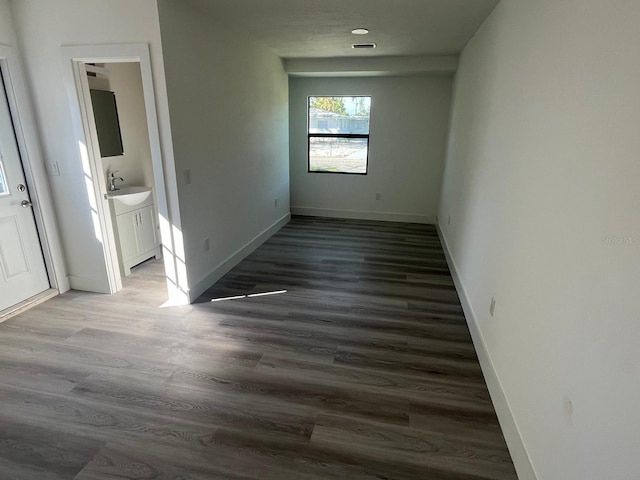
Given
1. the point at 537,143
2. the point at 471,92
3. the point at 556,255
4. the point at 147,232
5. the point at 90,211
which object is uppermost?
the point at 471,92

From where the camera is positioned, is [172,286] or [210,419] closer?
[210,419]

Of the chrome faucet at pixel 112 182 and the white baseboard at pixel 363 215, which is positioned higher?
the chrome faucet at pixel 112 182

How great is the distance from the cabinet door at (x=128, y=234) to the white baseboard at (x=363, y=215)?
3.18 metres

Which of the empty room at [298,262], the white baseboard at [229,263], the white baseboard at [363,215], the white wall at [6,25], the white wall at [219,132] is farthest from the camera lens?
the white baseboard at [363,215]

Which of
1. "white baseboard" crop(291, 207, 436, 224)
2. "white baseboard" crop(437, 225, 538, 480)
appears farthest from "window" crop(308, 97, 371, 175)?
"white baseboard" crop(437, 225, 538, 480)

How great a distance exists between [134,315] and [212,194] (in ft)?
4.39

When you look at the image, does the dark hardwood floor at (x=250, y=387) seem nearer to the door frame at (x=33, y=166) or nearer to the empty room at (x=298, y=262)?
the empty room at (x=298, y=262)

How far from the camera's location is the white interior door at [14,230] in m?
2.89

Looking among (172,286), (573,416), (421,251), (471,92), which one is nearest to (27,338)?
(172,286)

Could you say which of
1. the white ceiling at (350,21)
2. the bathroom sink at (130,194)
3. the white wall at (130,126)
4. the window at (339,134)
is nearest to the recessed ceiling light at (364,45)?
the white ceiling at (350,21)

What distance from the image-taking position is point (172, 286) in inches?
126

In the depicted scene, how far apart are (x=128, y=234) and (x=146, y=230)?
29cm

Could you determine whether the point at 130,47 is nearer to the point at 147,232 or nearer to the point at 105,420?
the point at 147,232

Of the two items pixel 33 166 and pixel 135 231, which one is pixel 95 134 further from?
pixel 135 231
